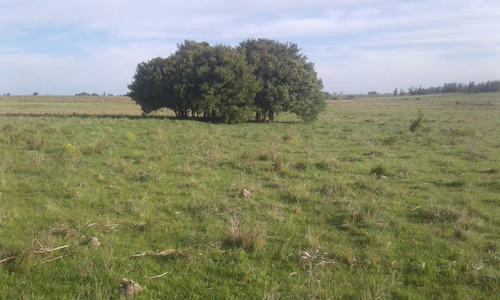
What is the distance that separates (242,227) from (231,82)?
25233 millimetres

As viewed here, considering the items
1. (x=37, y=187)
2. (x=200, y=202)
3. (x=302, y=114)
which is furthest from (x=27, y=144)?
(x=302, y=114)

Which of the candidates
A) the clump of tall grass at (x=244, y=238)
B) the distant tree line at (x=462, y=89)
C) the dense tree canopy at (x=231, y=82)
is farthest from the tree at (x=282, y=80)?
the distant tree line at (x=462, y=89)

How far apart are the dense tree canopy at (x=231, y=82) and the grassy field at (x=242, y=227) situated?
18.1m

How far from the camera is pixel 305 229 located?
21.0ft

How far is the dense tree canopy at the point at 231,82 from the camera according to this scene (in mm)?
30078

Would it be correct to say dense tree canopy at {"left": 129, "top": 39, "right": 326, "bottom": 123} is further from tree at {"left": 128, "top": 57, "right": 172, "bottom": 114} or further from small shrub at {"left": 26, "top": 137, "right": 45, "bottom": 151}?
small shrub at {"left": 26, "top": 137, "right": 45, "bottom": 151}

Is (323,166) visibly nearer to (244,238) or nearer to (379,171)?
(379,171)

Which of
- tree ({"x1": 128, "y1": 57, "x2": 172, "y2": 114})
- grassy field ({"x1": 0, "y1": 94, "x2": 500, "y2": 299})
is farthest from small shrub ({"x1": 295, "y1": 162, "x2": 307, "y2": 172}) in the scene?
tree ({"x1": 128, "y1": 57, "x2": 172, "y2": 114})

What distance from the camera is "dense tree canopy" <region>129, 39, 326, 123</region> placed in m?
30.1

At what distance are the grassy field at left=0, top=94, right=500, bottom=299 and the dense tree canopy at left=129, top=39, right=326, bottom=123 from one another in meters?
18.1

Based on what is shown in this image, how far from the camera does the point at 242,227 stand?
588 cm

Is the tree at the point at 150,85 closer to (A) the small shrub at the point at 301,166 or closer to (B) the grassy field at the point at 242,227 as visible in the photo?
(B) the grassy field at the point at 242,227

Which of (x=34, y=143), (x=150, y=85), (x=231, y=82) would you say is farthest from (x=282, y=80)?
(x=34, y=143)

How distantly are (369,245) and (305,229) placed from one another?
1169 mm
